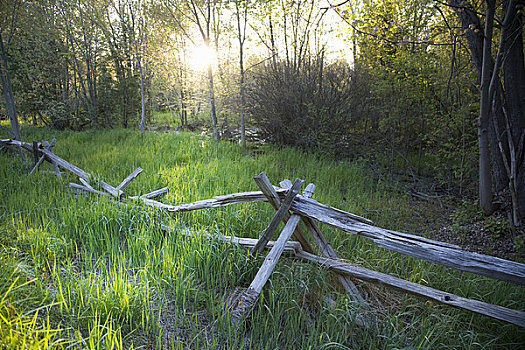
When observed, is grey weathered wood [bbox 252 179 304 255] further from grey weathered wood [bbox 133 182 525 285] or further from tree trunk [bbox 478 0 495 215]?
tree trunk [bbox 478 0 495 215]

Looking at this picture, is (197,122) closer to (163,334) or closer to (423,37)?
(423,37)

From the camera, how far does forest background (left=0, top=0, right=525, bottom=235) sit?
5285 mm

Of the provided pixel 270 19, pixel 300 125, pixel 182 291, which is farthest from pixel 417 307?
pixel 270 19

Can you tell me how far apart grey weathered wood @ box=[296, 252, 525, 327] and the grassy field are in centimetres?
13

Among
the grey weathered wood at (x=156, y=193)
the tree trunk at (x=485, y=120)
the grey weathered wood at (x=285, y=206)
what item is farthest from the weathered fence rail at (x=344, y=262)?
the tree trunk at (x=485, y=120)

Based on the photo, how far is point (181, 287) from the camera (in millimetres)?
2629

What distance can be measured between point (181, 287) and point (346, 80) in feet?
27.7

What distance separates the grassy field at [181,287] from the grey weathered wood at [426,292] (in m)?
0.13

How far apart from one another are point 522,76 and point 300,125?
558cm

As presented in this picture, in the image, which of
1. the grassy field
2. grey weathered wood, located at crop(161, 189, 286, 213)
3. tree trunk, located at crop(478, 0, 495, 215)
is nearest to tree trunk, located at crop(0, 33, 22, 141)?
the grassy field

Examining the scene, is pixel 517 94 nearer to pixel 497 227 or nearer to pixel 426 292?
pixel 497 227

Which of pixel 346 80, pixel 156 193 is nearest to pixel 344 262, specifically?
pixel 156 193

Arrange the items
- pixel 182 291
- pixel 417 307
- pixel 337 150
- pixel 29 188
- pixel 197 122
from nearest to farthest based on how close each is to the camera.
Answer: pixel 182 291 → pixel 417 307 → pixel 29 188 → pixel 337 150 → pixel 197 122

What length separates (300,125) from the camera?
974 centimetres
